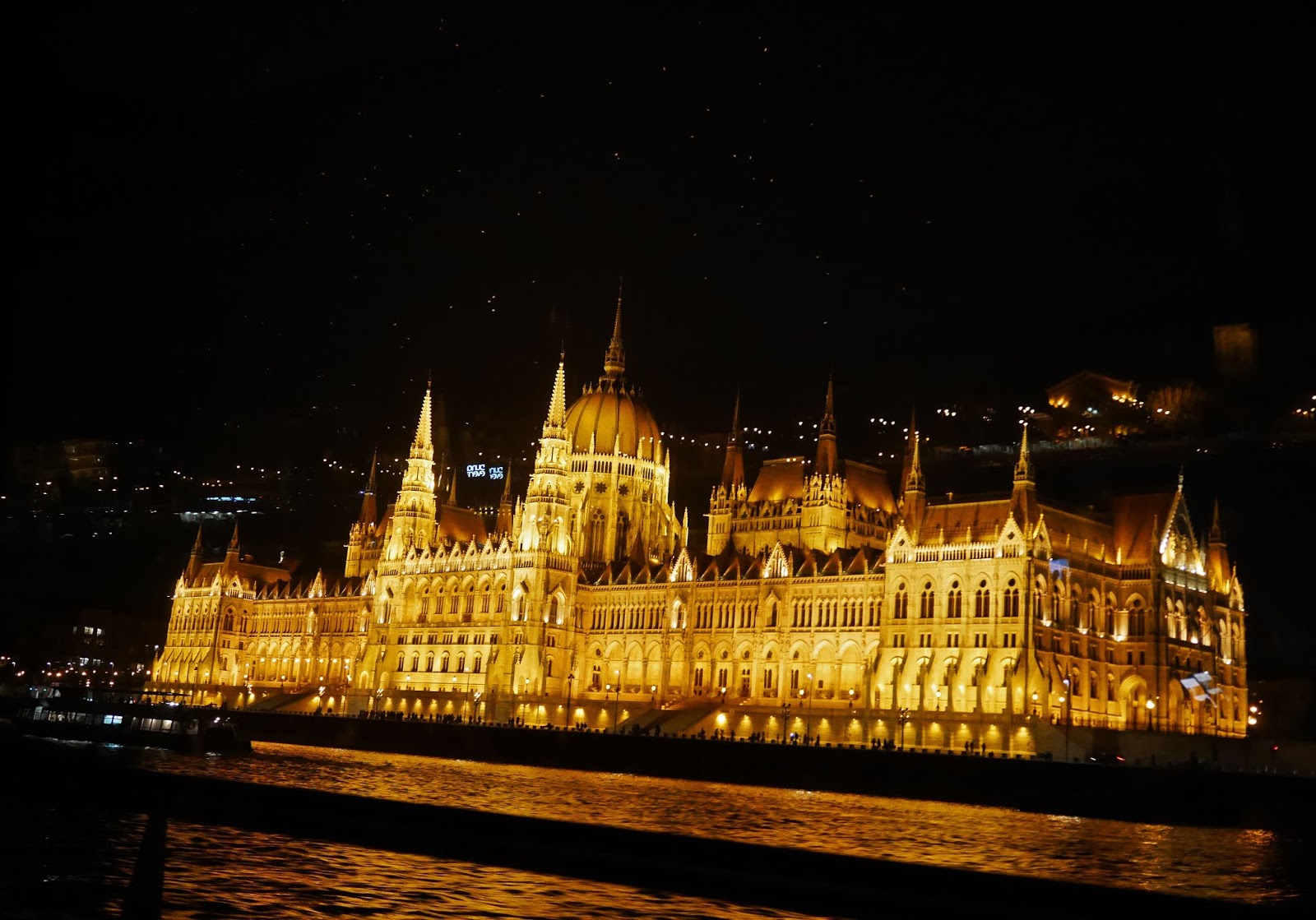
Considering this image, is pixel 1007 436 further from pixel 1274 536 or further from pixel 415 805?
pixel 415 805

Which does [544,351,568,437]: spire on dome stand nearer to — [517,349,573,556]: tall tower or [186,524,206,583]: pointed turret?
[517,349,573,556]: tall tower

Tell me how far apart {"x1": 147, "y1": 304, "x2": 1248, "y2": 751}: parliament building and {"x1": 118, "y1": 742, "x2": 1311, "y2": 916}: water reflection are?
24564 mm

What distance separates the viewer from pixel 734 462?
126 meters

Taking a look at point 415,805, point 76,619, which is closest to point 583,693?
point 76,619

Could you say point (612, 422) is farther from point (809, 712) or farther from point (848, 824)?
point (848, 824)

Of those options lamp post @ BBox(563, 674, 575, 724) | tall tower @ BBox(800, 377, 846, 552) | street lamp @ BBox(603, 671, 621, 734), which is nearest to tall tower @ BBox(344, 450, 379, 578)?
lamp post @ BBox(563, 674, 575, 724)

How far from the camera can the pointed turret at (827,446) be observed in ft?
382

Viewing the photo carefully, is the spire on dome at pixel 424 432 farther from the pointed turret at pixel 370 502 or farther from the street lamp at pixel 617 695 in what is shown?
the street lamp at pixel 617 695

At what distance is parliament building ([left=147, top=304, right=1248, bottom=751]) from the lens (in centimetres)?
8931

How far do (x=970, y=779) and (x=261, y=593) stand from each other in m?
105

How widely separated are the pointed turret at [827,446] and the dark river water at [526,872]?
45.8 metres

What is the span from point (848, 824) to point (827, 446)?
238ft

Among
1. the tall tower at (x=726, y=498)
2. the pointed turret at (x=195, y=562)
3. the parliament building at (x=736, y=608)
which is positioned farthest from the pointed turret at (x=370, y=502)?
the tall tower at (x=726, y=498)

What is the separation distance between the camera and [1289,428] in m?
88.3
